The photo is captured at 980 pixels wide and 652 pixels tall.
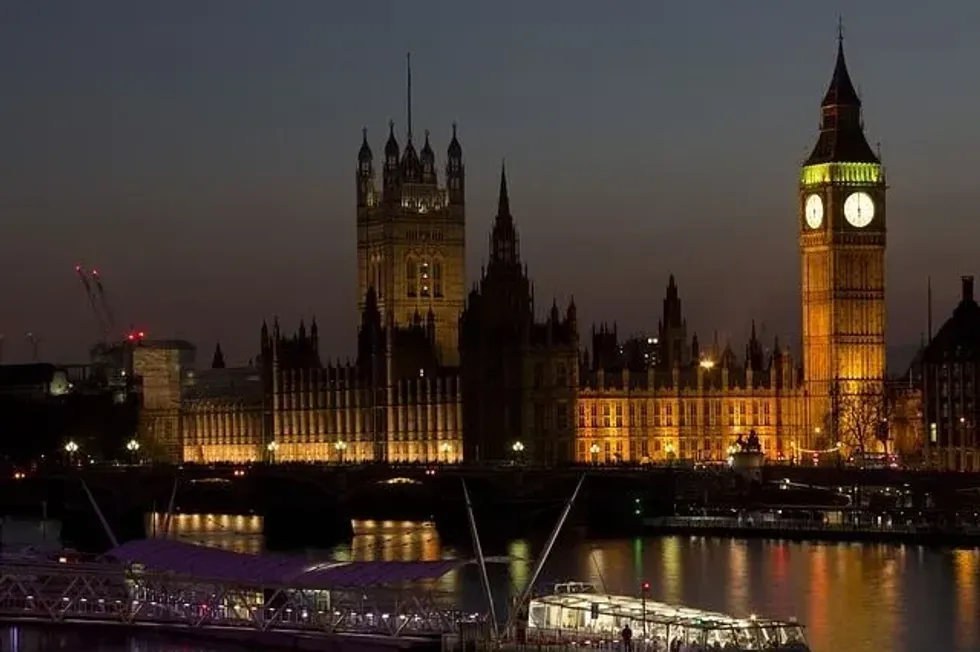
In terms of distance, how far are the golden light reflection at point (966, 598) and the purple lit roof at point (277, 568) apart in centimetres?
1667

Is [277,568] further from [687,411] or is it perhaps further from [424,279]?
[424,279]

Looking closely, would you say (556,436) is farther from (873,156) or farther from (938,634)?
(938,634)

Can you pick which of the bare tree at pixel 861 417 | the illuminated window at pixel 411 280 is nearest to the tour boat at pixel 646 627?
the bare tree at pixel 861 417

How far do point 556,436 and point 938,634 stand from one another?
228 ft

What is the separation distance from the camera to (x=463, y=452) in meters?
159

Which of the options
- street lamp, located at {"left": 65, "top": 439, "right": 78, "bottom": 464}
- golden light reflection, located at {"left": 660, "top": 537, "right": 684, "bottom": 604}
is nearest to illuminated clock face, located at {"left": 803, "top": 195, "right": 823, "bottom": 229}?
golden light reflection, located at {"left": 660, "top": 537, "right": 684, "bottom": 604}

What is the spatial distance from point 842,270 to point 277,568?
83.8 m

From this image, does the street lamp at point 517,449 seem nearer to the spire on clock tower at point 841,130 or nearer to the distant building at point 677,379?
the distant building at point 677,379

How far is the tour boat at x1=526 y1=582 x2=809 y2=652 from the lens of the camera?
2800 inches

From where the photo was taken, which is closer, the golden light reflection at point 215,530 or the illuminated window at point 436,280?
the golden light reflection at point 215,530

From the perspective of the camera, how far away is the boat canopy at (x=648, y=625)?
7131 cm

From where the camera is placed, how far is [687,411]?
6191 inches

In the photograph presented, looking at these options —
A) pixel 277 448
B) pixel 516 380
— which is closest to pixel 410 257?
pixel 277 448

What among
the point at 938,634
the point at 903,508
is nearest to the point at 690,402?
the point at 903,508
